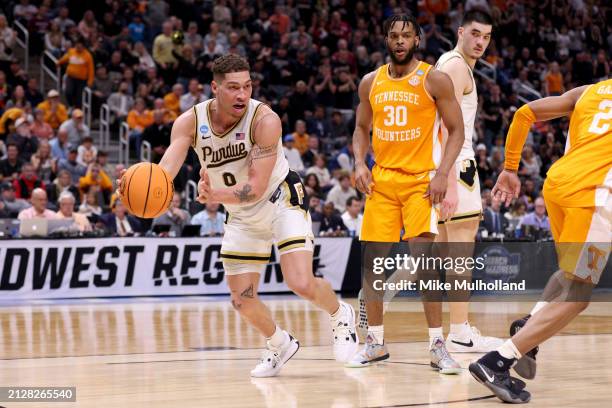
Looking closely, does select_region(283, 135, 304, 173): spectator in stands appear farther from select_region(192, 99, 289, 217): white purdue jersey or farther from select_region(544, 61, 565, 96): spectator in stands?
select_region(192, 99, 289, 217): white purdue jersey

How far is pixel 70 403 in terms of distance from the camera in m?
6.35

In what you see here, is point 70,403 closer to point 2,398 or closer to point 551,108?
point 2,398

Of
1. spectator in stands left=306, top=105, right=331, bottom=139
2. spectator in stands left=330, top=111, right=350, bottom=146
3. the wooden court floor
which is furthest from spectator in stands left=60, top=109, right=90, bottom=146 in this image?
the wooden court floor

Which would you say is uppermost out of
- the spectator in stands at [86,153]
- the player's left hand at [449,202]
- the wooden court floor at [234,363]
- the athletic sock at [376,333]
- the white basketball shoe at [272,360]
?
the spectator in stands at [86,153]

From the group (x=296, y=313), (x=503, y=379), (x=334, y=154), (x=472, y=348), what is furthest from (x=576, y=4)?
(x=503, y=379)

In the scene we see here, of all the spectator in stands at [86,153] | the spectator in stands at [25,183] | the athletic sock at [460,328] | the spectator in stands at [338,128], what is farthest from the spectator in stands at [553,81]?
the athletic sock at [460,328]

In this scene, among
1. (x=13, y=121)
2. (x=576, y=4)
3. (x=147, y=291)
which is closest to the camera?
(x=147, y=291)

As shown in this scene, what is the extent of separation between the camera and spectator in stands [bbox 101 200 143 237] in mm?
16078

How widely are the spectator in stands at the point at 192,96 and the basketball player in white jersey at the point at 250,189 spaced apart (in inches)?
488

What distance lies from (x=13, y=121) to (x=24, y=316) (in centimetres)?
642

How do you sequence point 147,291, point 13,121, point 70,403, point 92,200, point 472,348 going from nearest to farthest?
1. point 70,403
2. point 472,348
3. point 147,291
4. point 92,200
5. point 13,121

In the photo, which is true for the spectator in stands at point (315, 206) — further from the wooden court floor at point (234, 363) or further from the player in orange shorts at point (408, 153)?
the player in orange shorts at point (408, 153)

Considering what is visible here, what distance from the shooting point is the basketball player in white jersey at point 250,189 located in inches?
291

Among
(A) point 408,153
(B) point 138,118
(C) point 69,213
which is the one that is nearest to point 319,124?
(B) point 138,118
